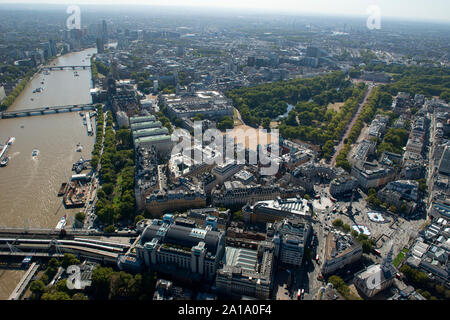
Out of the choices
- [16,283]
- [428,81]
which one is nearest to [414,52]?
[428,81]

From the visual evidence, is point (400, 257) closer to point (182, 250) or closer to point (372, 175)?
point (372, 175)

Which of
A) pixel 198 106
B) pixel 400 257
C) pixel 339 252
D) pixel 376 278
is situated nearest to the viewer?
pixel 376 278

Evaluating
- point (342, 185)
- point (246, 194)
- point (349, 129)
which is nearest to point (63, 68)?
point (349, 129)

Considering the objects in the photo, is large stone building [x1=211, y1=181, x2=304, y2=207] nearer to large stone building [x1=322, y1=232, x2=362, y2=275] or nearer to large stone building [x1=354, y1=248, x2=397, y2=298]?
large stone building [x1=322, y1=232, x2=362, y2=275]

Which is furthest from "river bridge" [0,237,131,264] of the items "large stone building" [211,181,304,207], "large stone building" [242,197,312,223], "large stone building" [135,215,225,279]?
"large stone building" [242,197,312,223]

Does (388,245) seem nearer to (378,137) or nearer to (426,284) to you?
(426,284)

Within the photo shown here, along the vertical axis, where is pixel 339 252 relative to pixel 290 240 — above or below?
below
